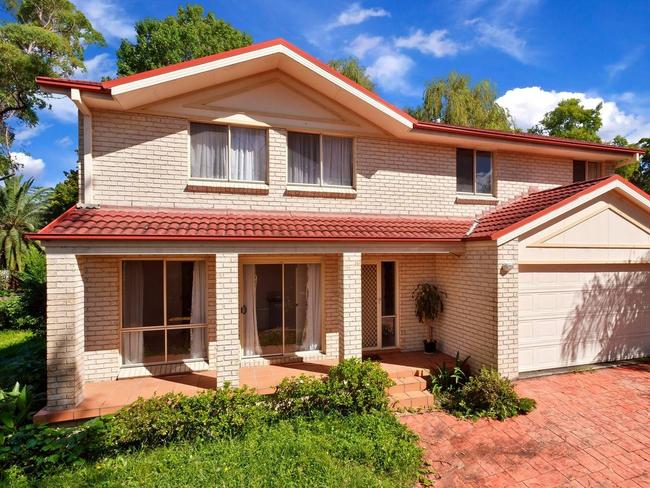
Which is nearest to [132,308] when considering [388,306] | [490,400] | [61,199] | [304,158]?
[304,158]

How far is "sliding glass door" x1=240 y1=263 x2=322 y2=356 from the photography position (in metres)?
8.46

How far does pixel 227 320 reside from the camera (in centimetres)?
668

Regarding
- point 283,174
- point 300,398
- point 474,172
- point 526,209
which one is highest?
point 474,172

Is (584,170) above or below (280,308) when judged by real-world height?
above

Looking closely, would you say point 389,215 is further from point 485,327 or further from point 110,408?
point 110,408

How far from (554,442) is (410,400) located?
95.0 inches

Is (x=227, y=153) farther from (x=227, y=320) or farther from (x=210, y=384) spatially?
(x=210, y=384)

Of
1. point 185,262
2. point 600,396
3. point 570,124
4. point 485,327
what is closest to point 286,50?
point 185,262

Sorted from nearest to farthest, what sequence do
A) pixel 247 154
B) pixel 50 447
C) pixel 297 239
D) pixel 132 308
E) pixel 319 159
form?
pixel 50 447 < pixel 297 239 < pixel 132 308 < pixel 247 154 < pixel 319 159

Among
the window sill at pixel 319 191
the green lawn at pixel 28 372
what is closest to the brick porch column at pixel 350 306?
the window sill at pixel 319 191

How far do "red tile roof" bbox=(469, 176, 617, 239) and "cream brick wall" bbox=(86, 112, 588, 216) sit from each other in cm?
113

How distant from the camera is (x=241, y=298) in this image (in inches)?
330

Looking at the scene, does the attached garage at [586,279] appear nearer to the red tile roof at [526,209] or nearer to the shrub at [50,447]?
the red tile roof at [526,209]

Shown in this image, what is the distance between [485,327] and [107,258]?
8521mm
